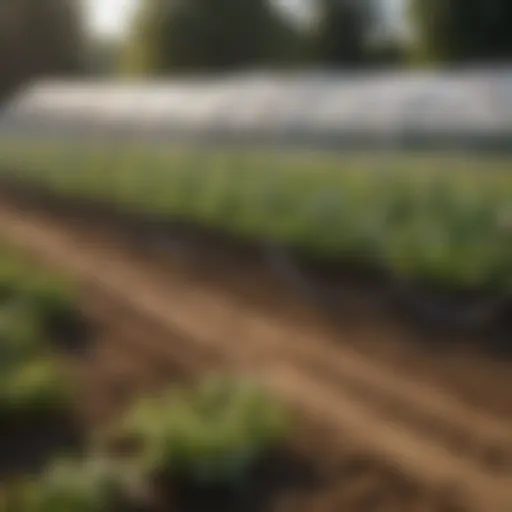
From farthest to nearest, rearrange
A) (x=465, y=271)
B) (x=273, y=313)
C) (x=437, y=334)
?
(x=273, y=313) < (x=465, y=271) < (x=437, y=334)

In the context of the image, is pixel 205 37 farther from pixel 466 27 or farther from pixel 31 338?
pixel 31 338

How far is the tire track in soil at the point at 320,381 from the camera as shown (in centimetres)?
218

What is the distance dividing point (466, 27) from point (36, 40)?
17.8 feet

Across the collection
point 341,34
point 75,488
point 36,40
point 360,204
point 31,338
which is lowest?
point 75,488

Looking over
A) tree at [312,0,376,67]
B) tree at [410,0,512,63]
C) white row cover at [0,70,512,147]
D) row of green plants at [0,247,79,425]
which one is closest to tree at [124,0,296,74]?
white row cover at [0,70,512,147]

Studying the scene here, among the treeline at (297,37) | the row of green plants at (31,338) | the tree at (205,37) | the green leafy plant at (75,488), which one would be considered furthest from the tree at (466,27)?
the green leafy plant at (75,488)

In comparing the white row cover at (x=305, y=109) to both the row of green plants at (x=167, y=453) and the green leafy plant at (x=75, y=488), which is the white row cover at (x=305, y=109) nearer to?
the row of green plants at (x=167, y=453)

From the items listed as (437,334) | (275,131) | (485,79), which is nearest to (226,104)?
(275,131)

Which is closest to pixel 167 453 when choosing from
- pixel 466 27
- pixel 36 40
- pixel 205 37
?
pixel 466 27

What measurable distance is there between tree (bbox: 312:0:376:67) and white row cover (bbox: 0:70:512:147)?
83 centimetres

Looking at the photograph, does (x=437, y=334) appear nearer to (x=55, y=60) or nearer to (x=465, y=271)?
(x=465, y=271)

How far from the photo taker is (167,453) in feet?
6.91

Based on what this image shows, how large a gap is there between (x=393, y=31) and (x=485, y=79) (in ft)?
7.45

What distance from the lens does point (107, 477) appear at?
77.4 inches
